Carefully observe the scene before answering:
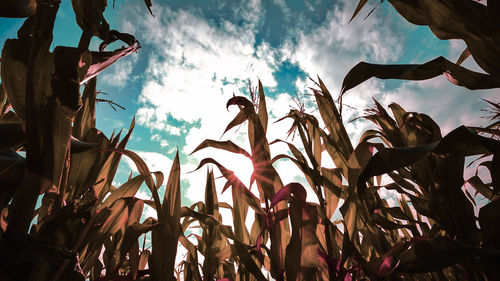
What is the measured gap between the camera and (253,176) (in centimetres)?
69

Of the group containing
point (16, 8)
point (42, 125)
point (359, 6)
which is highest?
point (359, 6)

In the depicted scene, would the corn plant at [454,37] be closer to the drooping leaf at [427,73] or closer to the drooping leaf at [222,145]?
the drooping leaf at [427,73]

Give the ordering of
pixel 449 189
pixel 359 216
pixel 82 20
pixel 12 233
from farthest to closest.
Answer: pixel 359 216
pixel 449 189
pixel 82 20
pixel 12 233

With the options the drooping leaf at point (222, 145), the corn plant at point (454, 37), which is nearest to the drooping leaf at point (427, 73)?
the corn plant at point (454, 37)

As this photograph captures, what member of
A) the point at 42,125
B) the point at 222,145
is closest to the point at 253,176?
the point at 222,145

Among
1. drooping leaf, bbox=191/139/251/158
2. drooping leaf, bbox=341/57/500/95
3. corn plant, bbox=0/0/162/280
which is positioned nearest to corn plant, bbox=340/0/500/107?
drooping leaf, bbox=341/57/500/95

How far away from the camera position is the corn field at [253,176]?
1.38 feet

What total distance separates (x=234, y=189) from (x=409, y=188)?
2.06 feet

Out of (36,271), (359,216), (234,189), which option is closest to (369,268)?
(359,216)

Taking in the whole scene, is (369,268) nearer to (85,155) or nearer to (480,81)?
(480,81)

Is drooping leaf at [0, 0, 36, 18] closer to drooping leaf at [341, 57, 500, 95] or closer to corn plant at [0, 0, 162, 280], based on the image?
corn plant at [0, 0, 162, 280]

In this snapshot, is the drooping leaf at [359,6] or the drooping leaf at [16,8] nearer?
the drooping leaf at [16,8]

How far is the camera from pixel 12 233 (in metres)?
0.39

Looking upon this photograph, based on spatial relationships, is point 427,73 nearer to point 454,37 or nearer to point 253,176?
point 454,37
